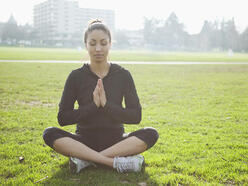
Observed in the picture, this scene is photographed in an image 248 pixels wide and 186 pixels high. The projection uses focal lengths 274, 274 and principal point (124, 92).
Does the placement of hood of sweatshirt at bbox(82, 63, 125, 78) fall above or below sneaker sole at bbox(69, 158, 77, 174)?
above

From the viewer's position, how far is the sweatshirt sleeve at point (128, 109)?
3.44 meters

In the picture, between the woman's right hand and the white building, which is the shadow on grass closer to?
the woman's right hand

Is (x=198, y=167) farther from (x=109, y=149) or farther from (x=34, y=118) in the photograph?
(x=34, y=118)

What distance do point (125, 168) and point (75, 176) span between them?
2.06ft

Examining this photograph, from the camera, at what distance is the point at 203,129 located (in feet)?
18.5

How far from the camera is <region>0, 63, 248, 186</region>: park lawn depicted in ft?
11.0

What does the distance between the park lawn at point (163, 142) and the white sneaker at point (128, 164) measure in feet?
0.25

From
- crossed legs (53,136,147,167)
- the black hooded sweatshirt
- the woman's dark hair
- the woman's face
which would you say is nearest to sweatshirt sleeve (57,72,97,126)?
the black hooded sweatshirt

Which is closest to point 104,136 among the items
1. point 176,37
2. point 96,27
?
point 96,27

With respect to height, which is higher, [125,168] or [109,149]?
[109,149]

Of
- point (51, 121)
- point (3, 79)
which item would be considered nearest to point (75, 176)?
point (51, 121)

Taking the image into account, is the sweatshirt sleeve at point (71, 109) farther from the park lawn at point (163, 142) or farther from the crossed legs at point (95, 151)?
the park lawn at point (163, 142)

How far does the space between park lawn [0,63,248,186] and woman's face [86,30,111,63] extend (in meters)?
1.48

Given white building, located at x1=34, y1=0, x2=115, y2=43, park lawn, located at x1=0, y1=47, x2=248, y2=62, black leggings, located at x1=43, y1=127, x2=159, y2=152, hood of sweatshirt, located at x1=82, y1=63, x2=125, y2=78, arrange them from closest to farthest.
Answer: black leggings, located at x1=43, y1=127, x2=159, y2=152 < hood of sweatshirt, located at x1=82, y1=63, x2=125, y2=78 < park lawn, located at x1=0, y1=47, x2=248, y2=62 < white building, located at x1=34, y1=0, x2=115, y2=43
